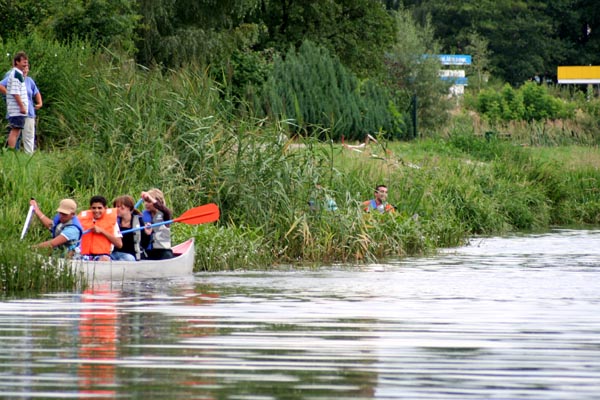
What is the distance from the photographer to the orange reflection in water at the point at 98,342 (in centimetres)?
866

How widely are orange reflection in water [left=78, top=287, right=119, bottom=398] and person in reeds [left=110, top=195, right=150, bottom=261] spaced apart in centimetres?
188

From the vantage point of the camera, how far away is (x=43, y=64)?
23.6 m

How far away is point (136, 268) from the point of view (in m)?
16.8

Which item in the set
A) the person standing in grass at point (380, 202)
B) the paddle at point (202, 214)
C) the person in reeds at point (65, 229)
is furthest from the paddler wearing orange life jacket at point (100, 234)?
the person standing in grass at point (380, 202)

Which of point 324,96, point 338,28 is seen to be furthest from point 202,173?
point 338,28

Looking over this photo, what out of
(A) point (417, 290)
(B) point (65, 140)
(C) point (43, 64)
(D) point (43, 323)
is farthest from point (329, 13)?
(D) point (43, 323)

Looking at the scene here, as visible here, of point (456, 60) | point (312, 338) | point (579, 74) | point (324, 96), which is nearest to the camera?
point (312, 338)

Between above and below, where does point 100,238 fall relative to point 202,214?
below

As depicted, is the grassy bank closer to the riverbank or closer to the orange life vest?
the riverbank

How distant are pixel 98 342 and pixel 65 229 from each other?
5801mm

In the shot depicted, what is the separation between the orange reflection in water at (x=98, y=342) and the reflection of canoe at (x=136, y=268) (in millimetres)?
571

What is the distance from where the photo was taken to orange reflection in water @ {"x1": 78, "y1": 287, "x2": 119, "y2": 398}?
8656mm

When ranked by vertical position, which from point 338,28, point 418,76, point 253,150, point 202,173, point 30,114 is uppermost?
point 338,28

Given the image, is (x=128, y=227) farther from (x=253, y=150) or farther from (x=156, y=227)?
(x=253, y=150)
